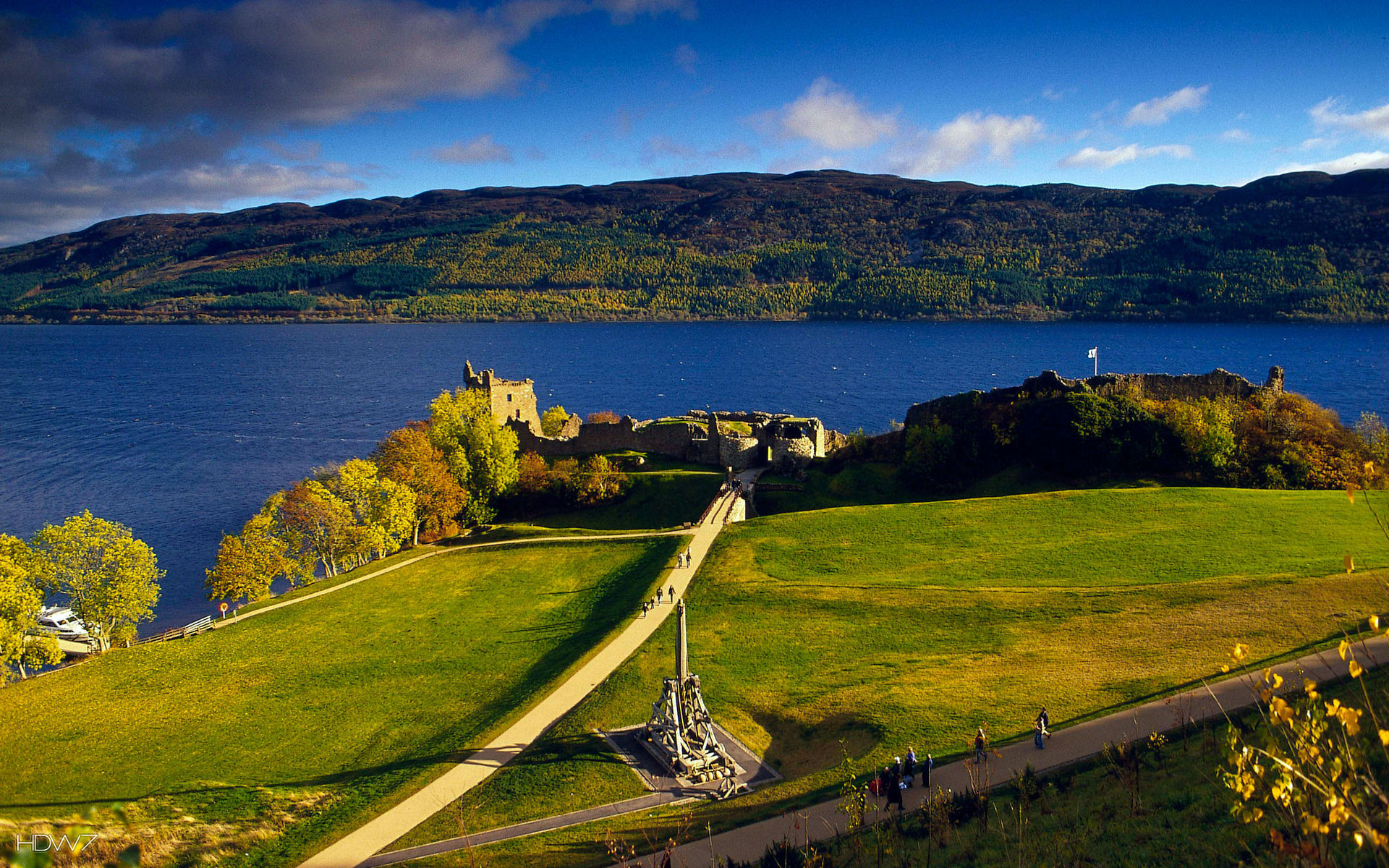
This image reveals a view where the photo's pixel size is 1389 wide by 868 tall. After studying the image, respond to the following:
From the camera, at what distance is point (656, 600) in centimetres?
3856

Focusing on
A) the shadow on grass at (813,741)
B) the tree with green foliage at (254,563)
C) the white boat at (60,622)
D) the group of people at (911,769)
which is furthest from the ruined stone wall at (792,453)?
the white boat at (60,622)

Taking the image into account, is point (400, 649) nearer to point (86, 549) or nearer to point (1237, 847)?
point (86, 549)

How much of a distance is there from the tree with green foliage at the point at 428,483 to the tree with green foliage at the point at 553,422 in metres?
17.8

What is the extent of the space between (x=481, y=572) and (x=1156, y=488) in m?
38.4

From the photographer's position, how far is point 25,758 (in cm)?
2995

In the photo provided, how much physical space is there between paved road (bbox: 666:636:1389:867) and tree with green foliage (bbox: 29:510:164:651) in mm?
37951

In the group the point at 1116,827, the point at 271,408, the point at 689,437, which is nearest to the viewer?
the point at 1116,827

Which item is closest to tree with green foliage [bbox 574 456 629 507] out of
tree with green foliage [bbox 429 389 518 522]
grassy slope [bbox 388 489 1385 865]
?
tree with green foliage [bbox 429 389 518 522]

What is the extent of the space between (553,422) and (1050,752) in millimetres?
70023

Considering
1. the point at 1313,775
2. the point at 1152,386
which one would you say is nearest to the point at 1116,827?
the point at 1313,775

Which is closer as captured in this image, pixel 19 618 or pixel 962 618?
pixel 962 618

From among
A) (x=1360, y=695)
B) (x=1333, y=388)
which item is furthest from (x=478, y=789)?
(x=1333, y=388)

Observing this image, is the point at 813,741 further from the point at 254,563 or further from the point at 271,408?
the point at 271,408

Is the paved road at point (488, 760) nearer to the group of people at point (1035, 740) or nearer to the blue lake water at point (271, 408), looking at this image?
the group of people at point (1035, 740)
